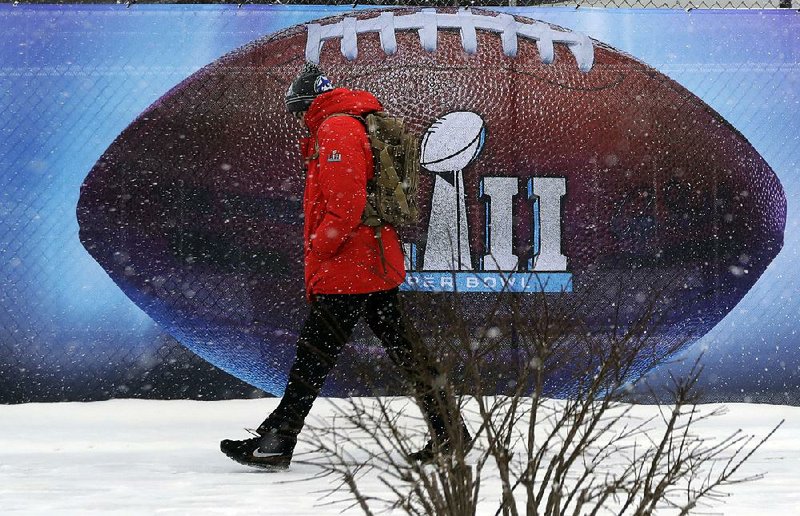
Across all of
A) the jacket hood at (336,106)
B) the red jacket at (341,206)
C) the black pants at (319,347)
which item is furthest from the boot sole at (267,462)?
the jacket hood at (336,106)

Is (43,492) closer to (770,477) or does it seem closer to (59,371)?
(59,371)

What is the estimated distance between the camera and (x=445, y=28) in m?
4.89

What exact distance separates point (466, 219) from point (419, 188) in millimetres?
255

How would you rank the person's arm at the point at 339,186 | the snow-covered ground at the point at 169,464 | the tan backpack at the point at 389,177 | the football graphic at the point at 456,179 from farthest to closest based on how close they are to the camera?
the football graphic at the point at 456,179 → the tan backpack at the point at 389,177 → the person's arm at the point at 339,186 → the snow-covered ground at the point at 169,464

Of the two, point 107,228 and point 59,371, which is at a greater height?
point 107,228

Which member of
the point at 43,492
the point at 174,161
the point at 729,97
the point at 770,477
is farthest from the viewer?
the point at 729,97

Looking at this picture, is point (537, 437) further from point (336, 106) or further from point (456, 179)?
point (336, 106)

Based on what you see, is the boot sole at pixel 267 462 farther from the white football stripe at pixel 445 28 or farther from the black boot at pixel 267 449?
the white football stripe at pixel 445 28

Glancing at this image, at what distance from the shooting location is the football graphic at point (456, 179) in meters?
4.81

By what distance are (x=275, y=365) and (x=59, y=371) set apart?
98 centimetres

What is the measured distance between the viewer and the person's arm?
3.54 meters

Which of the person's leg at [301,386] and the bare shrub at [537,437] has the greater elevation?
the person's leg at [301,386]

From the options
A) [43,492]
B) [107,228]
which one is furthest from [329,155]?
[107,228]

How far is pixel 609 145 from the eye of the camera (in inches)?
192
